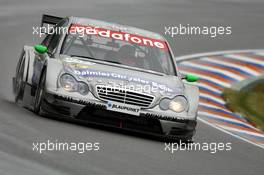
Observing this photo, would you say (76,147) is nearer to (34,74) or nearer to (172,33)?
(34,74)

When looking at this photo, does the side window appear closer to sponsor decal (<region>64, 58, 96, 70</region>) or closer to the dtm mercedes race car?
the dtm mercedes race car

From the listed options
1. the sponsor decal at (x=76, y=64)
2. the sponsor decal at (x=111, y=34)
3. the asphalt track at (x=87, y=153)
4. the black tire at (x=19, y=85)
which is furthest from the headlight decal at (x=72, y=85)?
the black tire at (x=19, y=85)

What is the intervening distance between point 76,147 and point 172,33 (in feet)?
42.3

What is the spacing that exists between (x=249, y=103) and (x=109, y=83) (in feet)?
19.9

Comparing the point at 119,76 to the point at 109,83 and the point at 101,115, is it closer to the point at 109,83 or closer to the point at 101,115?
the point at 109,83

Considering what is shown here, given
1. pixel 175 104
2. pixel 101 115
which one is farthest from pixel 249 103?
pixel 101 115

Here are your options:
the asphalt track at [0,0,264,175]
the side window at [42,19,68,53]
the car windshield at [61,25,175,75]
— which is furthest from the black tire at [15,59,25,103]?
the car windshield at [61,25,175,75]

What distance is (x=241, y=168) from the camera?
30.2 ft

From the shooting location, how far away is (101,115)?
990cm

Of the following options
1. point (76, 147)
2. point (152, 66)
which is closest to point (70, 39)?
point (152, 66)

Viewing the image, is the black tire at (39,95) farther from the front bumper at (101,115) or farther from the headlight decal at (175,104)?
the headlight decal at (175,104)

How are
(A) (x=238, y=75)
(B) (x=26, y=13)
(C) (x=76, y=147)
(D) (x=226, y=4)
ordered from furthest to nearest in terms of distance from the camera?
1. (D) (x=226, y=4)
2. (B) (x=26, y=13)
3. (A) (x=238, y=75)
4. (C) (x=76, y=147)

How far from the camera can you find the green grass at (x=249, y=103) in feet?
47.8

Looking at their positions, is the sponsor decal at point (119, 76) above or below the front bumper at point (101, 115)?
above
